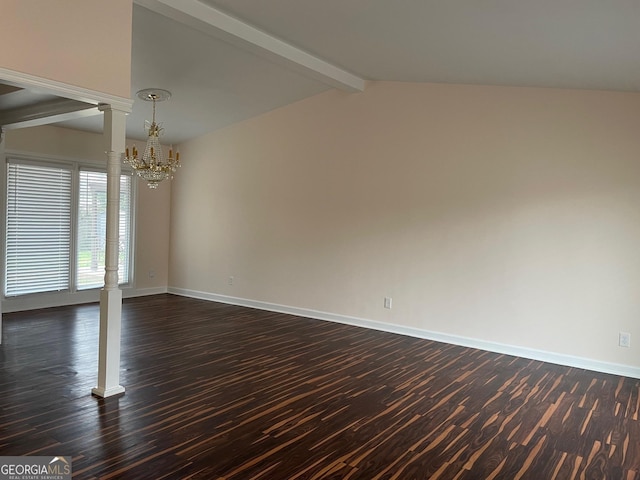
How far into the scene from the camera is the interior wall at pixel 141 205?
22.4 feet

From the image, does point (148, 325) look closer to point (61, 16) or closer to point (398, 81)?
point (61, 16)

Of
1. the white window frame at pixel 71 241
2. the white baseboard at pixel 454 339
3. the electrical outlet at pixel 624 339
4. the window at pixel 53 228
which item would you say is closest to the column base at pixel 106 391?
the white baseboard at pixel 454 339

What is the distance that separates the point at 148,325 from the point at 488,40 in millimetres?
4957

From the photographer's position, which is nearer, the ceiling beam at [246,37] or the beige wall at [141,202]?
the ceiling beam at [246,37]

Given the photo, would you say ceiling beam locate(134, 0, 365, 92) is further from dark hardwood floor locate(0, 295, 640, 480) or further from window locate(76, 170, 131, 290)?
window locate(76, 170, 131, 290)

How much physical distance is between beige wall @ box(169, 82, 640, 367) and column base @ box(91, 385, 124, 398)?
3.41 metres

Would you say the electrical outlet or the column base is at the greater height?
the electrical outlet

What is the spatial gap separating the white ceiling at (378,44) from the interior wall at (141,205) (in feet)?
6.52

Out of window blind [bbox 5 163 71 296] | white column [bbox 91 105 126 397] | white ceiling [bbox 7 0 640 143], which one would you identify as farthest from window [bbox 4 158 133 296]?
white column [bbox 91 105 126 397]

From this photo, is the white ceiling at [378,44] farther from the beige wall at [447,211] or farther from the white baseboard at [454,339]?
the white baseboard at [454,339]

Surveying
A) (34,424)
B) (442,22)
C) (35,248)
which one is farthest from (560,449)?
(35,248)

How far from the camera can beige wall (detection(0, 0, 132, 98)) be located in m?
2.94

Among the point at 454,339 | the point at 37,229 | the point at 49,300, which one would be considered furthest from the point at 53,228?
the point at 454,339

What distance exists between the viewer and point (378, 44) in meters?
4.51
